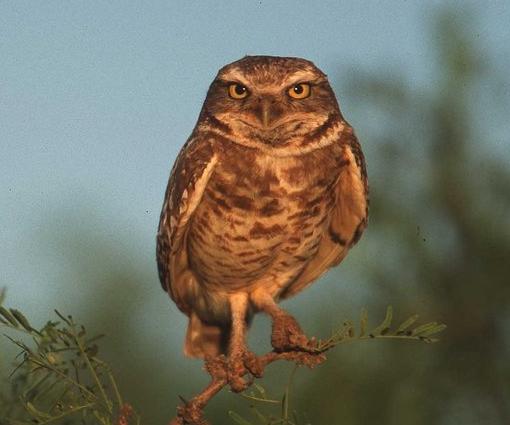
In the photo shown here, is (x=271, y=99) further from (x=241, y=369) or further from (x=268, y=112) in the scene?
(x=241, y=369)

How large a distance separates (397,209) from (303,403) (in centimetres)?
75

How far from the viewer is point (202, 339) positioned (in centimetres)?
421

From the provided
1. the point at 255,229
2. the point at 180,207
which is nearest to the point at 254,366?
the point at 255,229

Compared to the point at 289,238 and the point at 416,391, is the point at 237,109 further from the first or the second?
the point at 416,391

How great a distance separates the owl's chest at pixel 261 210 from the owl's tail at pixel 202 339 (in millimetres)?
527

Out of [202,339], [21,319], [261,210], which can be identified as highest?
[21,319]

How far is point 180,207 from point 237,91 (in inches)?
21.0

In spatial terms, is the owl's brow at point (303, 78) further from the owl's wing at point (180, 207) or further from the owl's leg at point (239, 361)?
the owl's leg at point (239, 361)

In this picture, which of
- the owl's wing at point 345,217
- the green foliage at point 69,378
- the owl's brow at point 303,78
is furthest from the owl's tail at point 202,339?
the green foliage at point 69,378

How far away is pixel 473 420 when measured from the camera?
2.85m

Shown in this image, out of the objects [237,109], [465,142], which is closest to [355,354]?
[465,142]

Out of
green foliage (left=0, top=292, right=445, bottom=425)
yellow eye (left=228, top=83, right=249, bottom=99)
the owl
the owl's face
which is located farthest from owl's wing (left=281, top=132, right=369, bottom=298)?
green foliage (left=0, top=292, right=445, bottom=425)

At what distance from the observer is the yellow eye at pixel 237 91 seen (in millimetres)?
3686

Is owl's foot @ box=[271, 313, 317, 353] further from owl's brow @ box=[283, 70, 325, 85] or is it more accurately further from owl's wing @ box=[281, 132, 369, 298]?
owl's brow @ box=[283, 70, 325, 85]
